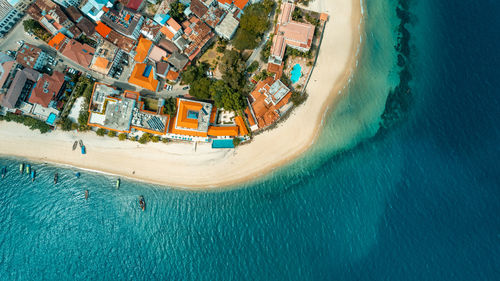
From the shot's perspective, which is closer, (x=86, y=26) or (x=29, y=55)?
(x=29, y=55)

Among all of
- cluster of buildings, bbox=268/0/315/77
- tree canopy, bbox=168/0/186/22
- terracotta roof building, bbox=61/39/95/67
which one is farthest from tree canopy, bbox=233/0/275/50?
terracotta roof building, bbox=61/39/95/67

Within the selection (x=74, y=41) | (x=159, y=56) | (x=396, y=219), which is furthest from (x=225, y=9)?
(x=396, y=219)

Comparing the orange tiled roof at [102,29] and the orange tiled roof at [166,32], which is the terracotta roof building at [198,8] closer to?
the orange tiled roof at [166,32]

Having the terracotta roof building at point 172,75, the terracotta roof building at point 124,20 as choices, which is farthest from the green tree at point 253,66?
the terracotta roof building at point 124,20

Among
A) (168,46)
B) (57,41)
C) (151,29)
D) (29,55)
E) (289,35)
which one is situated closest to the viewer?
(289,35)

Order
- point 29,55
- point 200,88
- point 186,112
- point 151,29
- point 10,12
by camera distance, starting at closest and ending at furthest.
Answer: point 186,112 < point 200,88 < point 29,55 < point 151,29 < point 10,12

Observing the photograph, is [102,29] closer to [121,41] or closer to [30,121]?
[121,41]

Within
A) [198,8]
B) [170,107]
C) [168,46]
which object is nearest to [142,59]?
[168,46]

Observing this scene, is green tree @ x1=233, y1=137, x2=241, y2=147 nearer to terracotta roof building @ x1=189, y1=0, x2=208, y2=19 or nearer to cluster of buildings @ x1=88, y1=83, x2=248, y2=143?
cluster of buildings @ x1=88, y1=83, x2=248, y2=143
